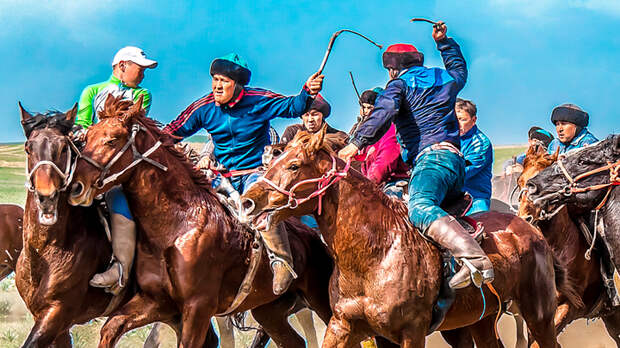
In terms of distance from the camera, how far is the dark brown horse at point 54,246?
5.64 meters

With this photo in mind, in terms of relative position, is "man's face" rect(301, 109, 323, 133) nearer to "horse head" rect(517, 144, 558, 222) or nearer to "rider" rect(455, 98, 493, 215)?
"rider" rect(455, 98, 493, 215)

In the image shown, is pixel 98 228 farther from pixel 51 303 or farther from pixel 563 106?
pixel 563 106

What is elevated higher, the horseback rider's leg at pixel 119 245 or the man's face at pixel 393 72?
the man's face at pixel 393 72

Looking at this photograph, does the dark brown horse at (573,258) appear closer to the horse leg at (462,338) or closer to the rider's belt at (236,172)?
the horse leg at (462,338)

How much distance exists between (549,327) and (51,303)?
361 cm

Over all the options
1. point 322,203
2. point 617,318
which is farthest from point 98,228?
point 617,318

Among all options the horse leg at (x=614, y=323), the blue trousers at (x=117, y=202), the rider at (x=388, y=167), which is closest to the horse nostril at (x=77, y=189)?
the blue trousers at (x=117, y=202)

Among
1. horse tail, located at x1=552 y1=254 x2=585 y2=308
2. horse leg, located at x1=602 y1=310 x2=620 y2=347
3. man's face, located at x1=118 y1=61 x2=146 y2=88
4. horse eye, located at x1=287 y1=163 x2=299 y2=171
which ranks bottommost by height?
horse leg, located at x1=602 y1=310 x2=620 y2=347

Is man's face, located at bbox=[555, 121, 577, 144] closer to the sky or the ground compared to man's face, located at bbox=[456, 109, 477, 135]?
closer to the ground

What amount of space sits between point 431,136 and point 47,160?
2.58 m

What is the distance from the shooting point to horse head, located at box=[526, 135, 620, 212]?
7.01 meters

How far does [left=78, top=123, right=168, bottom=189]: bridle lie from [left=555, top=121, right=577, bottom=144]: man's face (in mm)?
4692

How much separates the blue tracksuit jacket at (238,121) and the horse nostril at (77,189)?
4.71 feet

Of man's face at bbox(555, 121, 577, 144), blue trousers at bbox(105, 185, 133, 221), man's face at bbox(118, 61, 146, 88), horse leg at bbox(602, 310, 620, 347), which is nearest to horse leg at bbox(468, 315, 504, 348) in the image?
horse leg at bbox(602, 310, 620, 347)
